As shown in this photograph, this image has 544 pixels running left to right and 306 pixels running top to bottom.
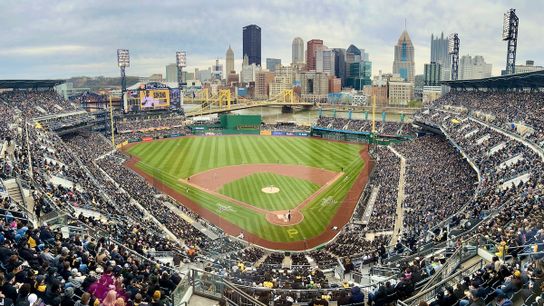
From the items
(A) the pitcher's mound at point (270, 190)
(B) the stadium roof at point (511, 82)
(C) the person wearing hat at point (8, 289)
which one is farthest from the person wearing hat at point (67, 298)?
(B) the stadium roof at point (511, 82)

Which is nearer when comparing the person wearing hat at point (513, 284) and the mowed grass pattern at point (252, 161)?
the person wearing hat at point (513, 284)

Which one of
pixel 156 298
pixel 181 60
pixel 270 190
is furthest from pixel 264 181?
pixel 181 60

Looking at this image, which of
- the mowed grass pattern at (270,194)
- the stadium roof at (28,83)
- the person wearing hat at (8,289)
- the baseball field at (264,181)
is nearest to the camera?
the person wearing hat at (8,289)

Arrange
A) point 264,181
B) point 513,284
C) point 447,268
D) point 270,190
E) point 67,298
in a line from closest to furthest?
1. point 67,298
2. point 513,284
3. point 447,268
4. point 270,190
5. point 264,181

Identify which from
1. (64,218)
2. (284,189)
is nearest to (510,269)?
(64,218)

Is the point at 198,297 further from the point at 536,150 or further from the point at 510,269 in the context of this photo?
the point at 536,150

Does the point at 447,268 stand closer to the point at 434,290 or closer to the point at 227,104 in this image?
the point at 434,290

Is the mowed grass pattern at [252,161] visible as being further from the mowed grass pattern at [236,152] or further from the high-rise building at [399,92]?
the high-rise building at [399,92]
